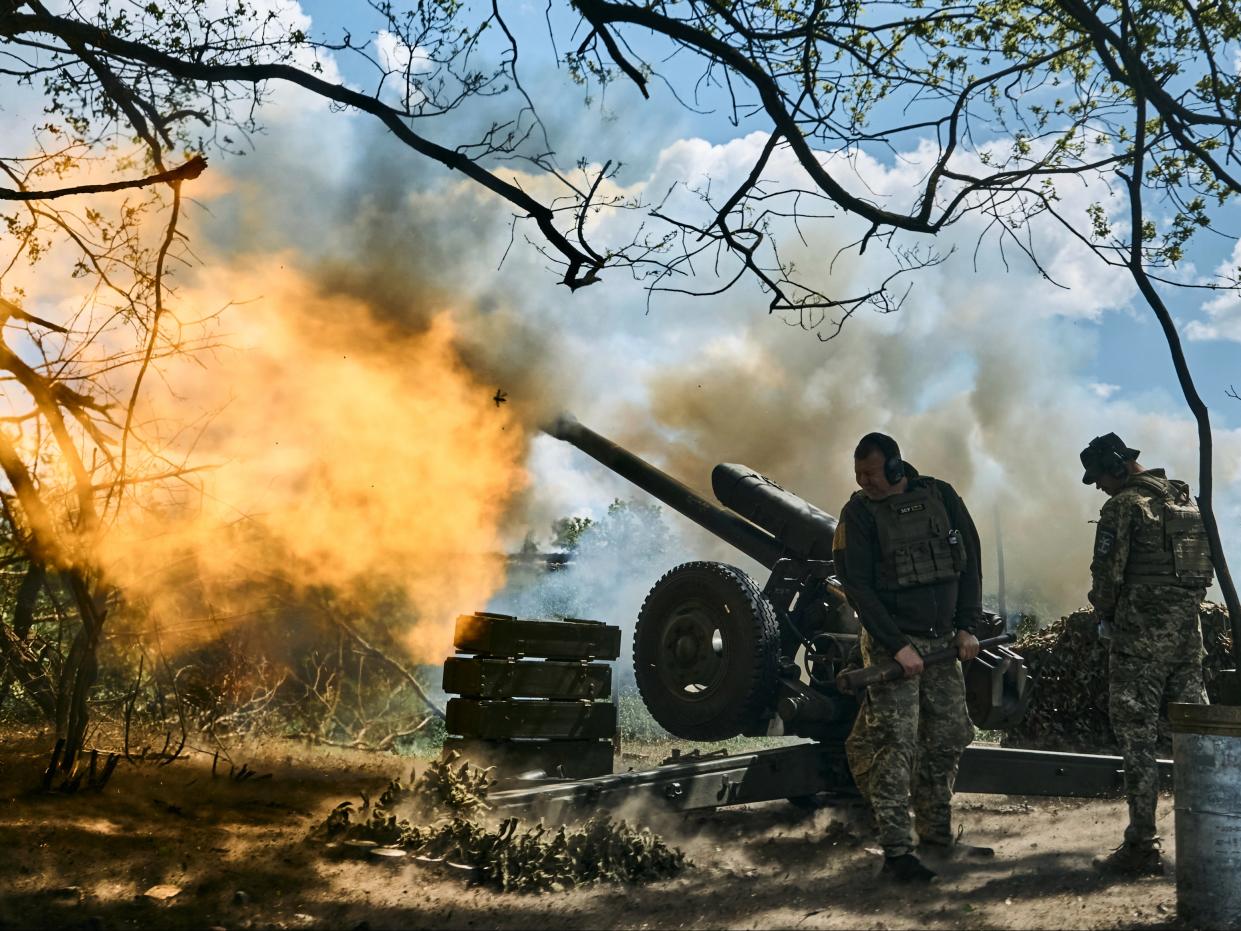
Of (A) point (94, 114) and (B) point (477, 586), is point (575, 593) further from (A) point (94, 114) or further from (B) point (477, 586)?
(A) point (94, 114)

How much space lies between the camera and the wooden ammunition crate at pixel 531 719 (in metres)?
7.56

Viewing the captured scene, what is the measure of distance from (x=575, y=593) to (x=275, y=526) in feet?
21.3

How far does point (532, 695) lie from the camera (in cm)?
783

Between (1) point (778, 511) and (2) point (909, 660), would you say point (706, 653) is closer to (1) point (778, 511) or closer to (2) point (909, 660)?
(1) point (778, 511)

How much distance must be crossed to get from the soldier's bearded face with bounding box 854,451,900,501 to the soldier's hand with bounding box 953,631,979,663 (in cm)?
80

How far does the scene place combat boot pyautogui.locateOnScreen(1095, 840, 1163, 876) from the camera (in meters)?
5.64

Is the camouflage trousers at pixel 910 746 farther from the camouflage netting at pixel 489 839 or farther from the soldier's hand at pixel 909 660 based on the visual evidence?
the camouflage netting at pixel 489 839

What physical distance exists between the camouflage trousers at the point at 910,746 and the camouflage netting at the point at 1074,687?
3.96 meters

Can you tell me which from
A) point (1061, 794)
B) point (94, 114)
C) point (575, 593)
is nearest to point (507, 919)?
point (1061, 794)

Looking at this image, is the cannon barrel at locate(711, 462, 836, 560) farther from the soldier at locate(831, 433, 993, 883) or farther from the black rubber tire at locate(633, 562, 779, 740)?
the soldier at locate(831, 433, 993, 883)

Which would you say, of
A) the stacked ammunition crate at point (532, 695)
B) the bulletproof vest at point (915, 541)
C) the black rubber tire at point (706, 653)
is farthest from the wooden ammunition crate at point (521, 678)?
the bulletproof vest at point (915, 541)

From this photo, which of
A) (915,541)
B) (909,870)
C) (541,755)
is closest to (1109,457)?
(915,541)

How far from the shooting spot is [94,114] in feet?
24.4

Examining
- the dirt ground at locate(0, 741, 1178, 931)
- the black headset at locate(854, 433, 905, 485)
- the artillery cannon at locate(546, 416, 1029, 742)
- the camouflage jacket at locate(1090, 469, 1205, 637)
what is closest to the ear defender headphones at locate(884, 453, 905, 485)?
the black headset at locate(854, 433, 905, 485)
